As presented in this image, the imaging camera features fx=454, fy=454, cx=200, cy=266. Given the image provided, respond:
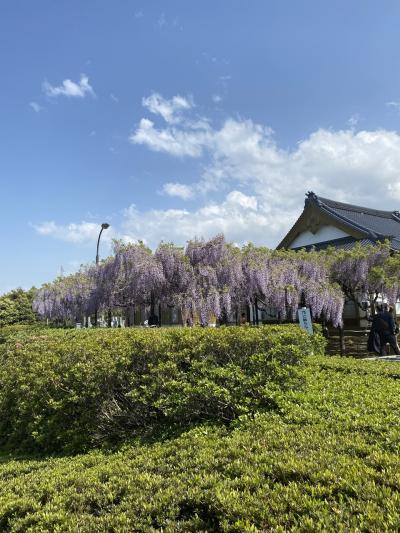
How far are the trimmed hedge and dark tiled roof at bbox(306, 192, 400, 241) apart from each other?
17130 mm

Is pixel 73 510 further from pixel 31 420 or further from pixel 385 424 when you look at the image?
pixel 31 420

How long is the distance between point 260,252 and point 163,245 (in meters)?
3.25

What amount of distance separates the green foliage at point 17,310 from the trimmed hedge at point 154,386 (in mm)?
35536

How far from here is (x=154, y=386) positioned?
4793mm

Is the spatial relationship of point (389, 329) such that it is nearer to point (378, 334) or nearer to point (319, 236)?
point (378, 334)

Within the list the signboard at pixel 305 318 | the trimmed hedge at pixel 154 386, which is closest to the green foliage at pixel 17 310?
the signboard at pixel 305 318

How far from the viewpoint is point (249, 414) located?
427 centimetres

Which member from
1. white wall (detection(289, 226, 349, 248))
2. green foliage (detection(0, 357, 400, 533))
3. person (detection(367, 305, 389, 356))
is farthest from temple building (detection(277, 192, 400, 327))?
green foliage (detection(0, 357, 400, 533))

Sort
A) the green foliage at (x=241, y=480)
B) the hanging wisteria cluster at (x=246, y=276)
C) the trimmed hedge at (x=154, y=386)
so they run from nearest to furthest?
the green foliage at (x=241, y=480) < the trimmed hedge at (x=154, y=386) < the hanging wisteria cluster at (x=246, y=276)

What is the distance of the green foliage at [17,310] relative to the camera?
39497mm

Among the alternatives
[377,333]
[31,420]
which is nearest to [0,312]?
[377,333]

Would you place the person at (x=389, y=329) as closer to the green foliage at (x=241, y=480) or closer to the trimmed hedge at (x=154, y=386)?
the trimmed hedge at (x=154, y=386)

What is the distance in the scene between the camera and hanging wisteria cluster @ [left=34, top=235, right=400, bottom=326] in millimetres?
13938

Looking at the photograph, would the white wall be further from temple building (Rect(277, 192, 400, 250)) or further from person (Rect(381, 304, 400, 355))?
person (Rect(381, 304, 400, 355))
